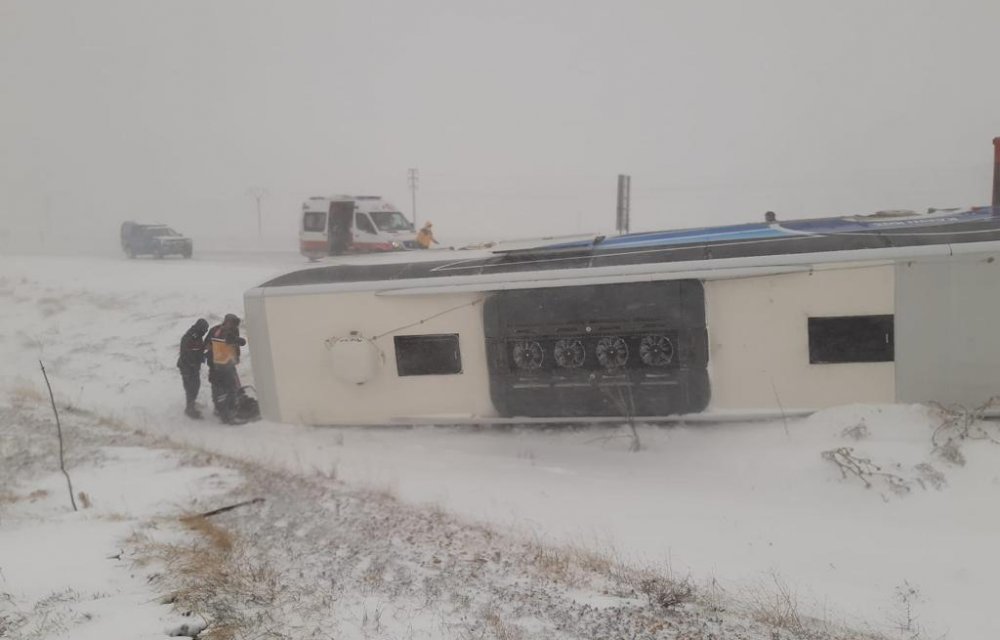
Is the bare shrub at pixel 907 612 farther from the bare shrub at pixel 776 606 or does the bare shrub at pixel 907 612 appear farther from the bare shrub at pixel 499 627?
the bare shrub at pixel 499 627

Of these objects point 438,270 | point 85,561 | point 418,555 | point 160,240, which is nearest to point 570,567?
point 418,555

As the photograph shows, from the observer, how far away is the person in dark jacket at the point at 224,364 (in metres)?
9.55

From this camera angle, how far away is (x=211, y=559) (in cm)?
492

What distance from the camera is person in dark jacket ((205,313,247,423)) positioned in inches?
376

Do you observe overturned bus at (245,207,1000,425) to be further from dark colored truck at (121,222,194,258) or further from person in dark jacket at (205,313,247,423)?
dark colored truck at (121,222,194,258)

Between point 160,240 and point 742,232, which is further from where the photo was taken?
point 160,240

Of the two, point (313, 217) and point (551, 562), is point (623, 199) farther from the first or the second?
point (313, 217)

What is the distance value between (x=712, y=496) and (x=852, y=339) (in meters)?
2.13

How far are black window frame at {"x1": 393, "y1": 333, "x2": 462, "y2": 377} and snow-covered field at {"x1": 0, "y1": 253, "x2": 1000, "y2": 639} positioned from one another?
0.80 metres

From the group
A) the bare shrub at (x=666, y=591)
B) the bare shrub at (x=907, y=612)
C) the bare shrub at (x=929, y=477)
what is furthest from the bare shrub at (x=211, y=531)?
the bare shrub at (x=929, y=477)

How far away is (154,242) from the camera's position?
28109 millimetres

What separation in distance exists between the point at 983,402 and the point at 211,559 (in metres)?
6.91

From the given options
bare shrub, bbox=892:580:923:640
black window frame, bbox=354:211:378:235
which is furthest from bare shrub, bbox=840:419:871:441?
black window frame, bbox=354:211:378:235

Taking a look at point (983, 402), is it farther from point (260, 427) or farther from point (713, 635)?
point (260, 427)
